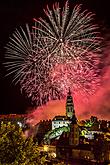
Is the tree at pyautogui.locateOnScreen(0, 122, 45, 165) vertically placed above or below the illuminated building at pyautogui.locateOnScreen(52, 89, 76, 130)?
above

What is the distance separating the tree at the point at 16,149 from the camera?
1702 cm

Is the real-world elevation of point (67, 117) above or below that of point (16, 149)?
below

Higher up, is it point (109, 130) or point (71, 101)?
point (71, 101)

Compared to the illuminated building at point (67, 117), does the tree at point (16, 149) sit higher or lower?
higher

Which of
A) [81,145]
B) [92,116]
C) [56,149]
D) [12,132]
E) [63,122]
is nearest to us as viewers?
[12,132]

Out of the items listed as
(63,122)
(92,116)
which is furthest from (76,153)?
(63,122)

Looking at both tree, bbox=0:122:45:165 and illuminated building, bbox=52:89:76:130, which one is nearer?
tree, bbox=0:122:45:165

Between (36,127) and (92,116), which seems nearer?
(92,116)

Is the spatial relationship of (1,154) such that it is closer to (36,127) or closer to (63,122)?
(63,122)

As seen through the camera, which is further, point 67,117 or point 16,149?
point 67,117

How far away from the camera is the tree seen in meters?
17.0

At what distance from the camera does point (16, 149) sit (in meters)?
17.5

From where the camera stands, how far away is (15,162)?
53.8 ft

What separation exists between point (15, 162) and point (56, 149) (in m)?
47.3
